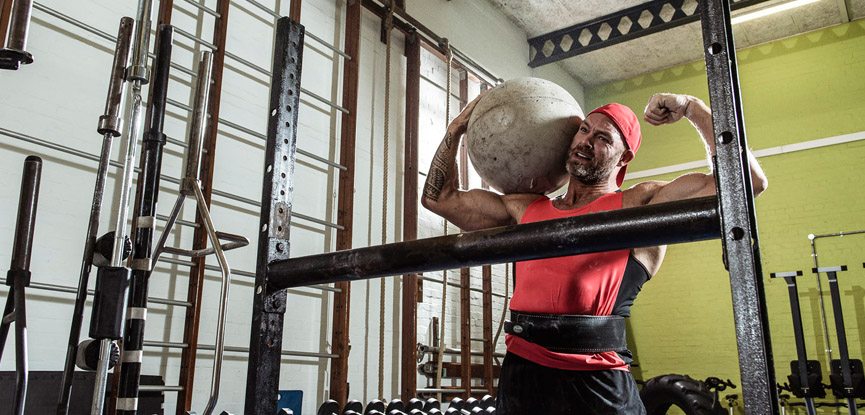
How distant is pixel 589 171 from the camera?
1.97 meters

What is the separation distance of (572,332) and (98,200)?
1418 millimetres

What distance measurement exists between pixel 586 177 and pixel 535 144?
0.70ft

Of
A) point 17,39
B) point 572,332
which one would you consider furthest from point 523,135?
point 17,39

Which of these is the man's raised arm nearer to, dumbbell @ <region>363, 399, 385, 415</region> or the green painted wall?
dumbbell @ <region>363, 399, 385, 415</region>

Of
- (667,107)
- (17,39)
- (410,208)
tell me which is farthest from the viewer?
(410,208)

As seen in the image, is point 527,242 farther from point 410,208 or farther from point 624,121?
point 410,208

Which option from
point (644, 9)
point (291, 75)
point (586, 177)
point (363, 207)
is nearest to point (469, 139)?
point (586, 177)

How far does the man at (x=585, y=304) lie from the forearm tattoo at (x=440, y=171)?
32 centimetres

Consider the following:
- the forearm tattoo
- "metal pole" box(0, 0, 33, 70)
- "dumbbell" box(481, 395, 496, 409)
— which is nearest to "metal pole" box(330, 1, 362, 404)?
"dumbbell" box(481, 395, 496, 409)

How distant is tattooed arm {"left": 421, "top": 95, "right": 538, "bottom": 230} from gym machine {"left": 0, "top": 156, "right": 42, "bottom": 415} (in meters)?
1.22

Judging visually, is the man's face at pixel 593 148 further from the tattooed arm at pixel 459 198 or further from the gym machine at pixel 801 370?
the gym machine at pixel 801 370

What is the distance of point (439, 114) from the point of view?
617 cm

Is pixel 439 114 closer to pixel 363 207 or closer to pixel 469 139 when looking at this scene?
pixel 363 207

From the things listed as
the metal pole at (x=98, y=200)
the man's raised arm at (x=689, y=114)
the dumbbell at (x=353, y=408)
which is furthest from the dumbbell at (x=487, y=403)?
the man's raised arm at (x=689, y=114)
